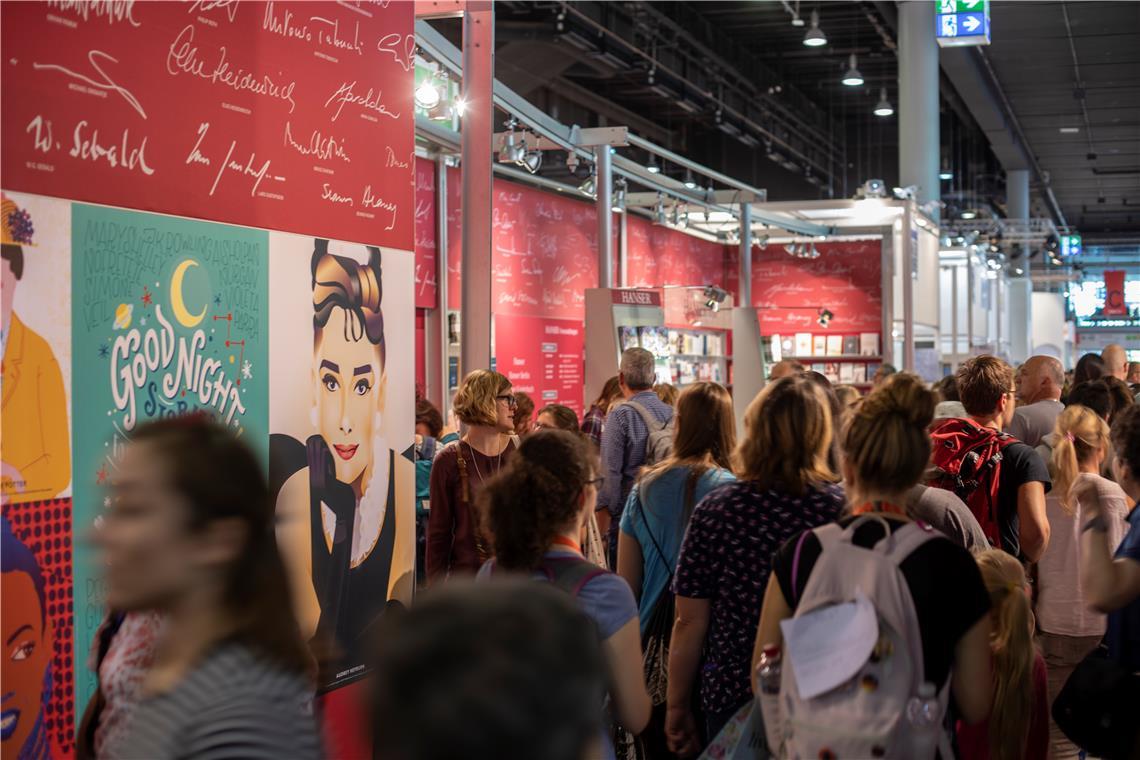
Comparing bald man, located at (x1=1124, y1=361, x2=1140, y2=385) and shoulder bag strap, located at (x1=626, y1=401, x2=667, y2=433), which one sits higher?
bald man, located at (x1=1124, y1=361, x2=1140, y2=385)

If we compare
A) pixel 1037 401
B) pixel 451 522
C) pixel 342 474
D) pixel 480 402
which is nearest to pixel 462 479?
pixel 451 522

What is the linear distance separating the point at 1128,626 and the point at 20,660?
235cm

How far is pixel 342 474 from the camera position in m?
3.56

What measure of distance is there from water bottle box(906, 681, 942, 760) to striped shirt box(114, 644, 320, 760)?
118cm

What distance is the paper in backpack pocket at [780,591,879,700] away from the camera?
2158mm

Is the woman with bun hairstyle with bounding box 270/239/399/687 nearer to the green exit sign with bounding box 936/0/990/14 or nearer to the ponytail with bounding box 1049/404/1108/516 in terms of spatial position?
the ponytail with bounding box 1049/404/1108/516

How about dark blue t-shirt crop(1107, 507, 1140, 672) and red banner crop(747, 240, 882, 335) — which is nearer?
dark blue t-shirt crop(1107, 507, 1140, 672)

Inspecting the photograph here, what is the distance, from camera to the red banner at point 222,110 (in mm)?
2564

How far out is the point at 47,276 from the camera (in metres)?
2.58

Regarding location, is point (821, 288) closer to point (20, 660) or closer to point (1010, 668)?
point (1010, 668)

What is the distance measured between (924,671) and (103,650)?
1436 mm

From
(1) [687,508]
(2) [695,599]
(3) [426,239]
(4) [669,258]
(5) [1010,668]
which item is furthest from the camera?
(4) [669,258]

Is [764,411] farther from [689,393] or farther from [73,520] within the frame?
[73,520]
